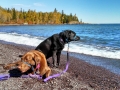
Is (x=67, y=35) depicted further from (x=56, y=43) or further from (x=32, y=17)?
(x=32, y=17)

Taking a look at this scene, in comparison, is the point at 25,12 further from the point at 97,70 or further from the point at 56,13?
the point at 97,70

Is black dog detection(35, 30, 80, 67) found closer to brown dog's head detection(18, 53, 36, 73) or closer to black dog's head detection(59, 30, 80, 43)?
black dog's head detection(59, 30, 80, 43)

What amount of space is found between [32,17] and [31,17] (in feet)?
2.47

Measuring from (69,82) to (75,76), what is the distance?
3.08ft

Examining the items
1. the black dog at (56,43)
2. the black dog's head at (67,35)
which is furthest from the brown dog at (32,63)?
the black dog's head at (67,35)

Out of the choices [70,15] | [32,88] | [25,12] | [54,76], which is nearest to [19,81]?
[32,88]

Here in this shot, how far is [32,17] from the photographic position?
158 metres

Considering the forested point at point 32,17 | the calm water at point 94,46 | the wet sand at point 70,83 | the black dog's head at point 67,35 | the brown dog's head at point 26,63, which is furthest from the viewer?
the forested point at point 32,17

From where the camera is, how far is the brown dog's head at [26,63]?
597 centimetres

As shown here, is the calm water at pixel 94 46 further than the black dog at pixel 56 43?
Yes

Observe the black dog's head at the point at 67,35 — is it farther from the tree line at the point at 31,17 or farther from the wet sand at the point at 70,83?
the tree line at the point at 31,17

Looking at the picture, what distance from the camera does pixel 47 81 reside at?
654 centimetres

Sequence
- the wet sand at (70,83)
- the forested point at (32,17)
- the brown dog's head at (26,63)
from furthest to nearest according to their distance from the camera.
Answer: the forested point at (32,17)
the wet sand at (70,83)
the brown dog's head at (26,63)

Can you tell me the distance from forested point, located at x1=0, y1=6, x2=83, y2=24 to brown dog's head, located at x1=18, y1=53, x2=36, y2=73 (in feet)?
427
